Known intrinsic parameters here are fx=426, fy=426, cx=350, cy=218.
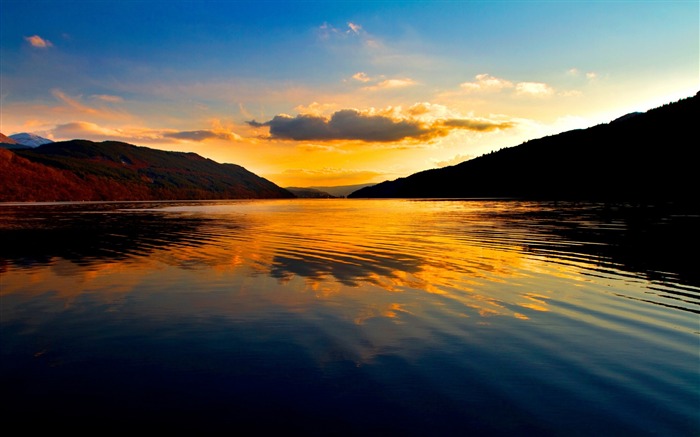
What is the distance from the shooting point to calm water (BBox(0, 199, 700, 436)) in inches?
314

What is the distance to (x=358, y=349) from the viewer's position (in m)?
11.5

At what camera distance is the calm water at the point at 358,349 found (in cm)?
796

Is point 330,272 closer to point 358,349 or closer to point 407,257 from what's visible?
point 407,257

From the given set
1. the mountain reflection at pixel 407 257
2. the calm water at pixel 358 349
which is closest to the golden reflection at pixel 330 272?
the mountain reflection at pixel 407 257

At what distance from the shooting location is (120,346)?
12.0 meters

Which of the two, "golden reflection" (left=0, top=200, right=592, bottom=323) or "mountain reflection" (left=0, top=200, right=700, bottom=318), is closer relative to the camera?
"golden reflection" (left=0, top=200, right=592, bottom=323)

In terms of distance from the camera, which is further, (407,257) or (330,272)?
(407,257)

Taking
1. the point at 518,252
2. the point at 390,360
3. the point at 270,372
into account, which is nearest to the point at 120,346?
the point at 270,372

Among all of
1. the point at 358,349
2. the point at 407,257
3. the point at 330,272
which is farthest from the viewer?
the point at 407,257

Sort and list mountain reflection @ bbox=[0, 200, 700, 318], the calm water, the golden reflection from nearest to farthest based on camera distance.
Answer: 1. the calm water
2. the golden reflection
3. mountain reflection @ bbox=[0, 200, 700, 318]

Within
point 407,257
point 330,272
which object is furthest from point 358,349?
point 407,257

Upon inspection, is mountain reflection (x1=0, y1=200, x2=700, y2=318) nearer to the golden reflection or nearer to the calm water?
the golden reflection

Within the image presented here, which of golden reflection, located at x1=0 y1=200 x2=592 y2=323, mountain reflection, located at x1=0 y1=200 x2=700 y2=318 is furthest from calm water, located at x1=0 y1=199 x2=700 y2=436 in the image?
mountain reflection, located at x1=0 y1=200 x2=700 y2=318

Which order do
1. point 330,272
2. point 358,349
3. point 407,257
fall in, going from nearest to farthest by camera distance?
A: point 358,349 → point 330,272 → point 407,257
